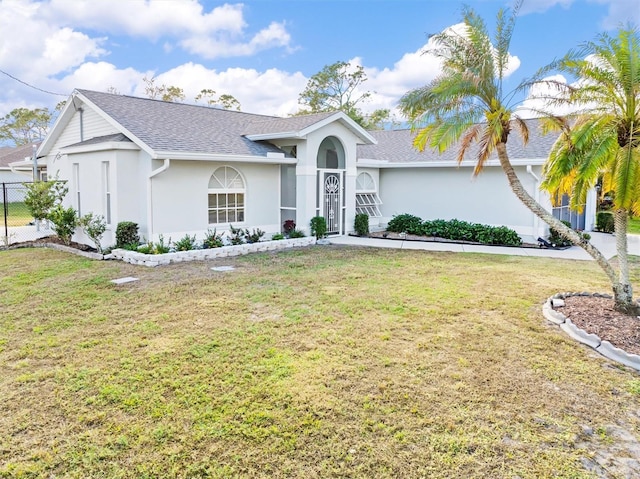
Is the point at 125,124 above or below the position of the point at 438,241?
above

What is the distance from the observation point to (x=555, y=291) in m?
9.05

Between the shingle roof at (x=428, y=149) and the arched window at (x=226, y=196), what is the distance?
19.3 feet

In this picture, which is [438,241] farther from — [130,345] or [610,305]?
[130,345]

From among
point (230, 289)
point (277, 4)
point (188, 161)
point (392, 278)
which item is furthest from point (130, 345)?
point (277, 4)

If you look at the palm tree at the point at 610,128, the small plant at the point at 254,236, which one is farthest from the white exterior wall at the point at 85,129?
the palm tree at the point at 610,128

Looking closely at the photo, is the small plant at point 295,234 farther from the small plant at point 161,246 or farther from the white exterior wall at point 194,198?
the small plant at point 161,246

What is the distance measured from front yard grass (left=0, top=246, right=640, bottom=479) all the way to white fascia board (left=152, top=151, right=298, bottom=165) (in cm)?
455

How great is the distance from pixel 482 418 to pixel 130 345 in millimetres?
4401

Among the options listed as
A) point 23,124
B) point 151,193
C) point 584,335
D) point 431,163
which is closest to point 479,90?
point 584,335

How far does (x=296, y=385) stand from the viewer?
4852 millimetres

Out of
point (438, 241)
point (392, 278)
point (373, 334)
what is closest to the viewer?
point (373, 334)

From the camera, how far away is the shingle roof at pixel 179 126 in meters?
13.1

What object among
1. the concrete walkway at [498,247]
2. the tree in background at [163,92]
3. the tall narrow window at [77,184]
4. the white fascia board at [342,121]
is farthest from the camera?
the tree in background at [163,92]

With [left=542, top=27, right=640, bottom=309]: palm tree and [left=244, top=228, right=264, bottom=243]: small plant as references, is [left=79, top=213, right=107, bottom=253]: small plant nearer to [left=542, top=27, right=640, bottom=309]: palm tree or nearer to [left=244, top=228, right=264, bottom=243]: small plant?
Answer: [left=244, top=228, right=264, bottom=243]: small plant
